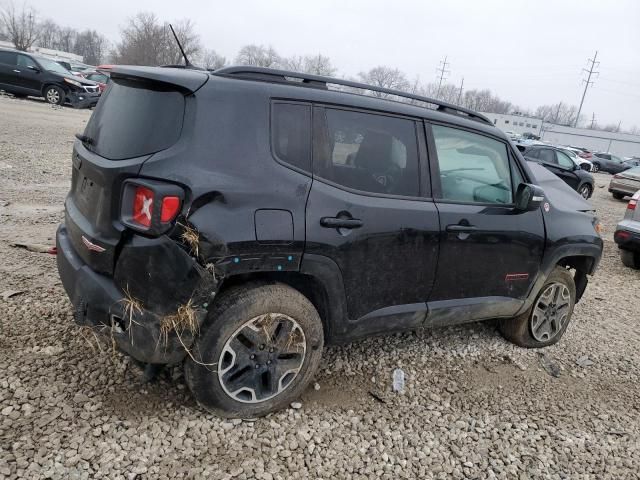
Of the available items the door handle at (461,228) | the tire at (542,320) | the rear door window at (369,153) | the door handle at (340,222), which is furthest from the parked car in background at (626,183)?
the door handle at (340,222)

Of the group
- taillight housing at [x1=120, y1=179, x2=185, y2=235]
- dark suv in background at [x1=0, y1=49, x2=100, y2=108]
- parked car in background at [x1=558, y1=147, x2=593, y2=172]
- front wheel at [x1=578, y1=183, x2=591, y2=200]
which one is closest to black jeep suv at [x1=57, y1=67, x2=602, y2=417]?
taillight housing at [x1=120, y1=179, x2=185, y2=235]

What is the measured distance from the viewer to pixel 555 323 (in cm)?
432

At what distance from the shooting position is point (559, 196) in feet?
14.7

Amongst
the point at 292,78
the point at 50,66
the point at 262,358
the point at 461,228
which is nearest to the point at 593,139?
the point at 50,66

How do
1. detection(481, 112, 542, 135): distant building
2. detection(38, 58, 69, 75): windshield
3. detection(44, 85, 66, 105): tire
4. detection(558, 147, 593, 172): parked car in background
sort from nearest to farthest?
detection(38, 58, 69, 75): windshield, detection(558, 147, 593, 172): parked car in background, detection(44, 85, 66, 105): tire, detection(481, 112, 542, 135): distant building

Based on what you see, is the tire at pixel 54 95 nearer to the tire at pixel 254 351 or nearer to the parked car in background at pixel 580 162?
the parked car in background at pixel 580 162

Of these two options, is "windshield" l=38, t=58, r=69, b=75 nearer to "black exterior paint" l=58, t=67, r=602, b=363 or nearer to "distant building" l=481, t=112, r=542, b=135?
"black exterior paint" l=58, t=67, r=602, b=363

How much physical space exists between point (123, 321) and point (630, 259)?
7.59 meters

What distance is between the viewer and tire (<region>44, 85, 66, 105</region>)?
18.2m

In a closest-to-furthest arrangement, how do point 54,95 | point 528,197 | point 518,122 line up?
1. point 528,197
2. point 54,95
3. point 518,122

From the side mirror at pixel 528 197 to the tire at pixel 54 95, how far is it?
19184 mm

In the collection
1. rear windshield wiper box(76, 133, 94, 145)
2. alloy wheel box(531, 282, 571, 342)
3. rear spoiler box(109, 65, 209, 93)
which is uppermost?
rear spoiler box(109, 65, 209, 93)

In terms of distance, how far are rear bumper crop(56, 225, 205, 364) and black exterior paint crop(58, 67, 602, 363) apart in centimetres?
1

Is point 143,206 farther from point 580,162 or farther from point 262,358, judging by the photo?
point 580,162
